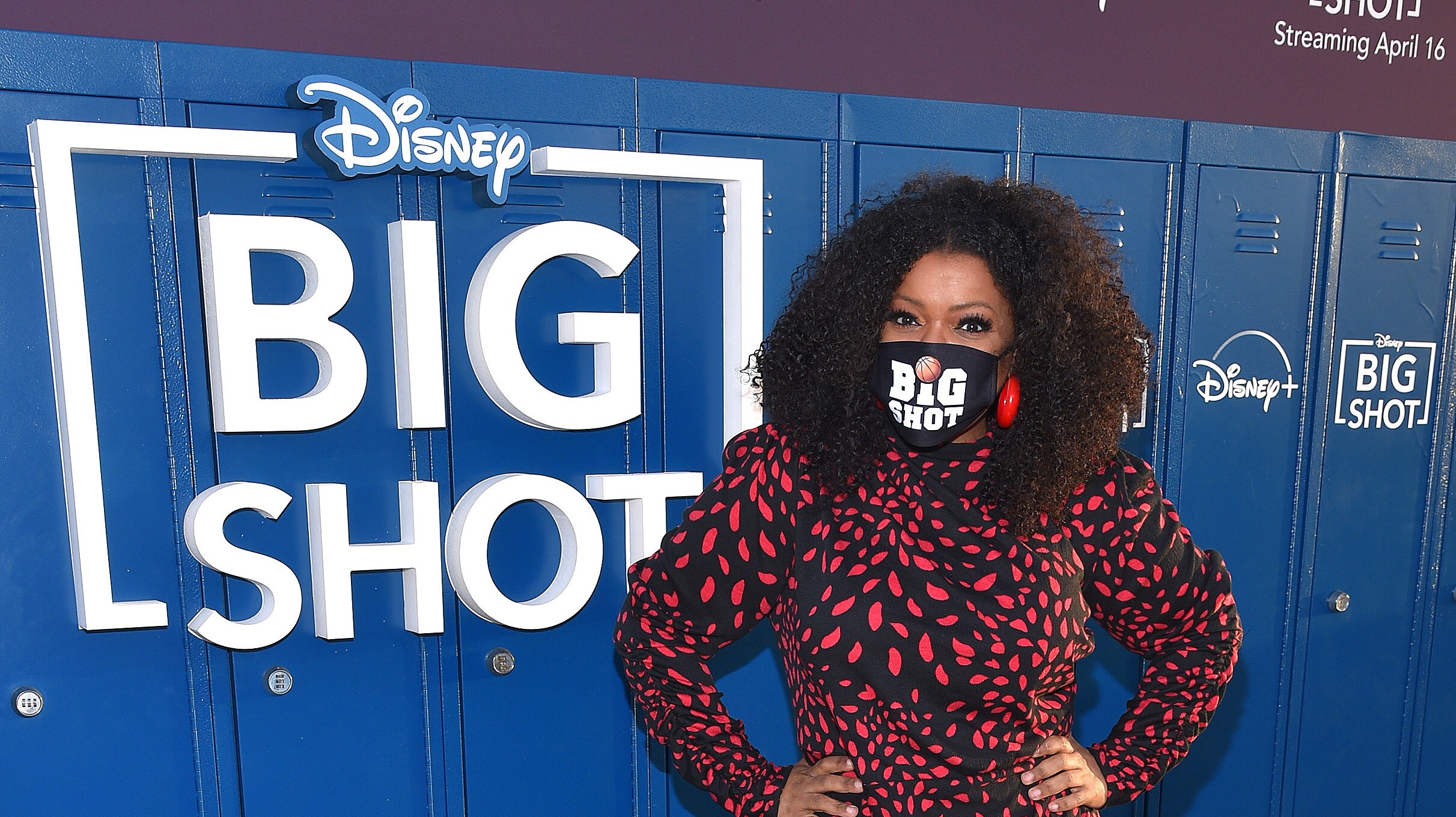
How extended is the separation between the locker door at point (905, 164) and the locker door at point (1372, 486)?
846 millimetres

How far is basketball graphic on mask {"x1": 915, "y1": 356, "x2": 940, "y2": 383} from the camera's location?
51.2 inches

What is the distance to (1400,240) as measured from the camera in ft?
7.82

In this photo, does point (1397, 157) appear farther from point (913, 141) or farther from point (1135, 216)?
point (913, 141)

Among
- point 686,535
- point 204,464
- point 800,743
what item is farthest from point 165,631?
point 800,743

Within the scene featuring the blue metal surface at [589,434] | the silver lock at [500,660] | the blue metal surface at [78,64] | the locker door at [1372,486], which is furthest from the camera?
the locker door at [1372,486]

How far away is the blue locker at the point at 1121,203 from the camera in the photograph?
7.06 ft

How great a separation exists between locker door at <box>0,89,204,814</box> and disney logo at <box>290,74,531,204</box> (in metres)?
0.27

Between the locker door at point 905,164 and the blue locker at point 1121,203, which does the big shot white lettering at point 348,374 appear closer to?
the locker door at point 905,164

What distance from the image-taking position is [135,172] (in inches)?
63.4

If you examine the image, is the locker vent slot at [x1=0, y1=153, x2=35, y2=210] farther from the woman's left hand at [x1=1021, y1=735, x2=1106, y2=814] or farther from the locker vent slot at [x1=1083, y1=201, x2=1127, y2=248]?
the locker vent slot at [x1=1083, y1=201, x2=1127, y2=248]

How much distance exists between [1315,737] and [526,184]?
6.92ft

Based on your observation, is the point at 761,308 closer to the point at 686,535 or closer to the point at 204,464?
the point at 686,535

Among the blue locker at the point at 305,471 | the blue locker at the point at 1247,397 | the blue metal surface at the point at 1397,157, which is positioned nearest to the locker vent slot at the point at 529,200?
the blue locker at the point at 305,471

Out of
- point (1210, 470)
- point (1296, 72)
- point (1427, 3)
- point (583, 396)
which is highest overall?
point (1427, 3)
